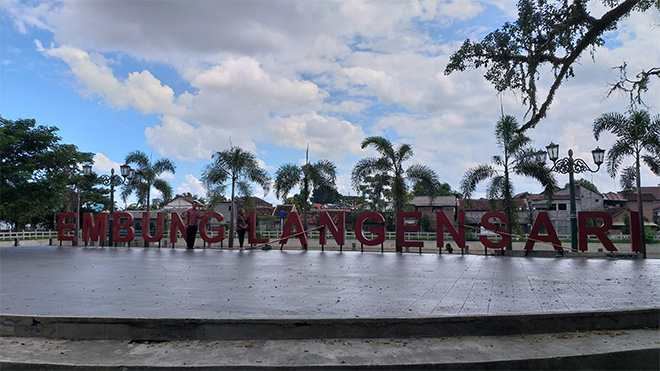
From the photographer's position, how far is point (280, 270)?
9.98 metres

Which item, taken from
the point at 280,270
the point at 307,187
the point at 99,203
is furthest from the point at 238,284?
the point at 99,203

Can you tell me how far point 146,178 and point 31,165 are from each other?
14.4 m

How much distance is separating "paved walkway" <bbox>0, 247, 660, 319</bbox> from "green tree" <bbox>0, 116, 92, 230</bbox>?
441 inches

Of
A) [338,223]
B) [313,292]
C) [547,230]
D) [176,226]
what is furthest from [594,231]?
[176,226]

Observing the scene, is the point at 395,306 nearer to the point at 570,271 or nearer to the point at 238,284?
the point at 238,284

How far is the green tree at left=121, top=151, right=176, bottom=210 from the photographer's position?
3366 centimetres

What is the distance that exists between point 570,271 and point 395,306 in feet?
21.5

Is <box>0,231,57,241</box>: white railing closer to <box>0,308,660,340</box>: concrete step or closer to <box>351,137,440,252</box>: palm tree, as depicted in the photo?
<box>351,137,440,252</box>: palm tree

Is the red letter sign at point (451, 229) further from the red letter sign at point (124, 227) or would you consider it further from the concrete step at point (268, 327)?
the red letter sign at point (124, 227)

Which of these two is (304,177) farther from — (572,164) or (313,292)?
(313,292)

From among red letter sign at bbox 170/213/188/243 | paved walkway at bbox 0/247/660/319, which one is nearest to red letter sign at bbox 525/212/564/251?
paved walkway at bbox 0/247/660/319

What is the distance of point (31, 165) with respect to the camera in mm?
19266

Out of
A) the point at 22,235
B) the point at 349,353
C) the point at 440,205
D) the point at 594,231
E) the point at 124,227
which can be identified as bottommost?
the point at 349,353

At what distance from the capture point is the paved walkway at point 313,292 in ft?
17.4
